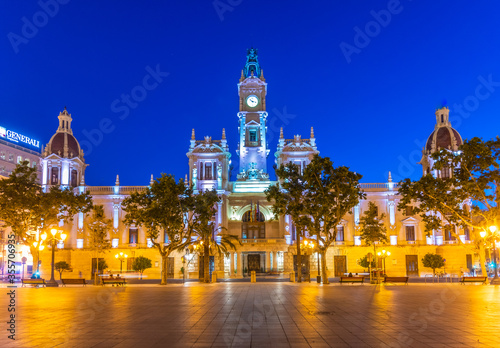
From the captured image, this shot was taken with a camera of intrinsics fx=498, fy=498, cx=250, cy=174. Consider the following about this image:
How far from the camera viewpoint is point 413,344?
11.9 metres

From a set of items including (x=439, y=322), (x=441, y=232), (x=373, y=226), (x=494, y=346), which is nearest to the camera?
(x=494, y=346)

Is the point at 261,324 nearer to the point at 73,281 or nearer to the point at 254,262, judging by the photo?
the point at 73,281

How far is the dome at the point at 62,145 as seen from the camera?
74188mm

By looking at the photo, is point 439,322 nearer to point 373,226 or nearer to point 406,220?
point 373,226

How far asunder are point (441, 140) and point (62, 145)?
5595 centimetres

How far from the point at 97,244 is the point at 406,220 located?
4161 centimetres

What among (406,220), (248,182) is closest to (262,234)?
(248,182)

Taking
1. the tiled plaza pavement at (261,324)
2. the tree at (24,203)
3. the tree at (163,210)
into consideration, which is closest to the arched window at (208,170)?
the tree at (163,210)

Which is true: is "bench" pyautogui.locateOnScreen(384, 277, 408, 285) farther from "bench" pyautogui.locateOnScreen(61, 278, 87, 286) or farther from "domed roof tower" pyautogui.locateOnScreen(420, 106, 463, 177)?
"domed roof tower" pyautogui.locateOnScreen(420, 106, 463, 177)

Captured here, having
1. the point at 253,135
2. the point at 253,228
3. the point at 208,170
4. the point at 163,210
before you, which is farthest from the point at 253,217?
the point at 163,210

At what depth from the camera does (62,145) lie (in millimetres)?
74562

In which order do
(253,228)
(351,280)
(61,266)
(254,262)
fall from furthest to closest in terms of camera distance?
(253,228), (254,262), (61,266), (351,280)

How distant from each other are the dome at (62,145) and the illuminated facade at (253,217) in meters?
0.15

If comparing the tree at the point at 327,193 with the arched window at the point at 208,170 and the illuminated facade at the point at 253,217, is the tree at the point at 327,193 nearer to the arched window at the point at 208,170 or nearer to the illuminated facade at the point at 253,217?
the illuminated facade at the point at 253,217
